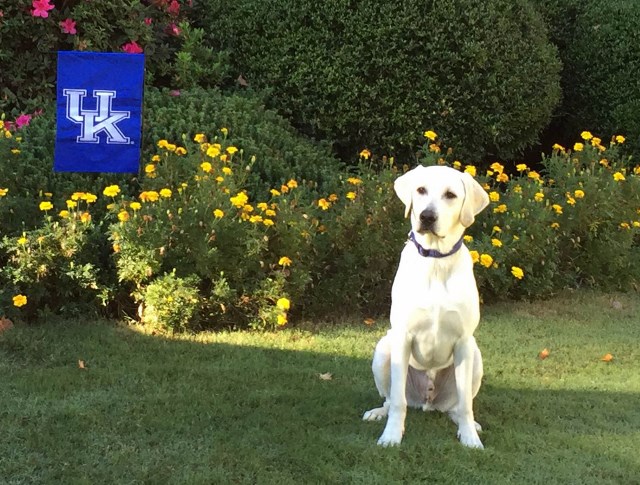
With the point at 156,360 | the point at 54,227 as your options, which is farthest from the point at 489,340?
the point at 54,227

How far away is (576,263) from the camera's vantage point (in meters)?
6.80

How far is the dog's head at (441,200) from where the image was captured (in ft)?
11.2

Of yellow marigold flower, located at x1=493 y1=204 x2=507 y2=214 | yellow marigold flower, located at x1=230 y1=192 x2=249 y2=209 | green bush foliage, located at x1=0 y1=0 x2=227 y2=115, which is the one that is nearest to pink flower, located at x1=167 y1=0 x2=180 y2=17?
green bush foliage, located at x1=0 y1=0 x2=227 y2=115

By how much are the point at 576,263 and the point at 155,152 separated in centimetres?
382

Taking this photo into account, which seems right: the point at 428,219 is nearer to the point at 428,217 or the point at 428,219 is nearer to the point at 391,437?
the point at 428,217

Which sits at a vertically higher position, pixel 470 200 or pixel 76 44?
pixel 76 44

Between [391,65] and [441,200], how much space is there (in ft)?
14.2

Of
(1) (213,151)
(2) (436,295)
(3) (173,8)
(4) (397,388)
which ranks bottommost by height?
(4) (397,388)

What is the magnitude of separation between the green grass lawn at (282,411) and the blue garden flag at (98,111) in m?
1.15

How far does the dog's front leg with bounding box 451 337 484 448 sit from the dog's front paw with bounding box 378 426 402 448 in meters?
0.33

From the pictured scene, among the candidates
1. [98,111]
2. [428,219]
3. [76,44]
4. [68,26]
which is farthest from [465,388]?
[68,26]

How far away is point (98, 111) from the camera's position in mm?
5227

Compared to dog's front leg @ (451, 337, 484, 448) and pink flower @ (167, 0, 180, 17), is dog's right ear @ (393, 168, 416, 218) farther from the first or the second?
pink flower @ (167, 0, 180, 17)

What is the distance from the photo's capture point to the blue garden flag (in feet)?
17.0
